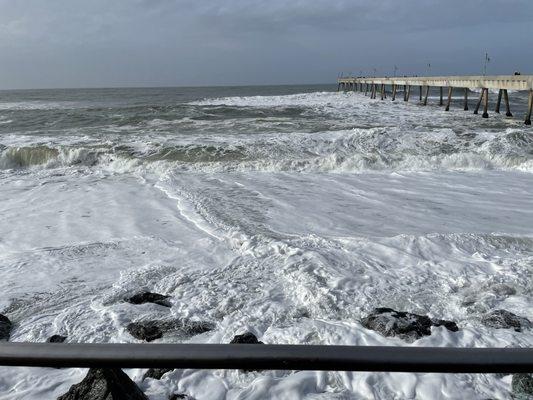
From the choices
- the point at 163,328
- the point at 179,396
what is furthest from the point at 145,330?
the point at 179,396

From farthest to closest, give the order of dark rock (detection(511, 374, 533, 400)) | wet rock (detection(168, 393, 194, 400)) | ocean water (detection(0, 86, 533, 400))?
1. ocean water (detection(0, 86, 533, 400))
2. wet rock (detection(168, 393, 194, 400))
3. dark rock (detection(511, 374, 533, 400))

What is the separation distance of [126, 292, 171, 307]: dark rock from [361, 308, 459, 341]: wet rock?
1.99 meters

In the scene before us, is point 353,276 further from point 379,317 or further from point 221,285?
point 221,285

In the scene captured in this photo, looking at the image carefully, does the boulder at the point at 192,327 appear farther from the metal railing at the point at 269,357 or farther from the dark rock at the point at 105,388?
the metal railing at the point at 269,357

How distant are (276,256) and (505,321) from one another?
275 cm

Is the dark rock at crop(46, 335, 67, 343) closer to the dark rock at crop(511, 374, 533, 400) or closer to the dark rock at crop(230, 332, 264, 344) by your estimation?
the dark rock at crop(230, 332, 264, 344)

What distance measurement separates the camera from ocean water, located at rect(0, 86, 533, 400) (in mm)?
3299

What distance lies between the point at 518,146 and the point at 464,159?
10.3ft

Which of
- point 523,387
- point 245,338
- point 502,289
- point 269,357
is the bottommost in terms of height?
point 502,289

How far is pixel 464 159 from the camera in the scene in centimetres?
1349

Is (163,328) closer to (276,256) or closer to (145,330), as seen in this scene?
(145,330)

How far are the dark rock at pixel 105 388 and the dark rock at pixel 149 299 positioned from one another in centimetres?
207

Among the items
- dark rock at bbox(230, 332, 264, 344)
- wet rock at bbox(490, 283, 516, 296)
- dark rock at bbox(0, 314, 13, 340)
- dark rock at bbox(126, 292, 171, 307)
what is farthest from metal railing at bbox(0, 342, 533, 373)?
wet rock at bbox(490, 283, 516, 296)

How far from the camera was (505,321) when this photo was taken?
4.18 m
